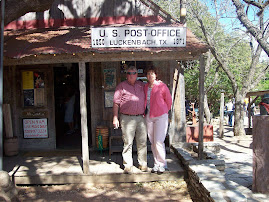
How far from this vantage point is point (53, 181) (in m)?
4.90

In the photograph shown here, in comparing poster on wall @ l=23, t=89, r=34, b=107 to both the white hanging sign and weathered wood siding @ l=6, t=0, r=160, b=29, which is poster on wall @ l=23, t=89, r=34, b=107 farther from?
the white hanging sign

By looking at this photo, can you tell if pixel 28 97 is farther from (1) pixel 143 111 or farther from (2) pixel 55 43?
(1) pixel 143 111

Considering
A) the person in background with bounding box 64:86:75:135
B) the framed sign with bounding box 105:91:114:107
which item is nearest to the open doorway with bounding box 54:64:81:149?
the person in background with bounding box 64:86:75:135

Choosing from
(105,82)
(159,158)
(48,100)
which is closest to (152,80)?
(159,158)

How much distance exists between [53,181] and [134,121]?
1.92 m

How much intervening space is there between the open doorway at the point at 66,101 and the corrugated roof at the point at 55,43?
8.25 feet

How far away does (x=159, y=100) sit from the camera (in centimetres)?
470

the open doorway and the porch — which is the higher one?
the open doorway

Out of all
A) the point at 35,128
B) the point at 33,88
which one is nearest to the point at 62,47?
the point at 33,88

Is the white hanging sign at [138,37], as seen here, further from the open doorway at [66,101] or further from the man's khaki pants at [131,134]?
the open doorway at [66,101]

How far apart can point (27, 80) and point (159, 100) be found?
3.74 metres

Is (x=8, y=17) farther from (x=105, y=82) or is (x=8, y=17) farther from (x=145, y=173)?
(x=145, y=173)

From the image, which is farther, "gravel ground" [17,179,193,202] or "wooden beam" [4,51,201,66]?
"wooden beam" [4,51,201,66]

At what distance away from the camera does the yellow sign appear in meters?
6.59
